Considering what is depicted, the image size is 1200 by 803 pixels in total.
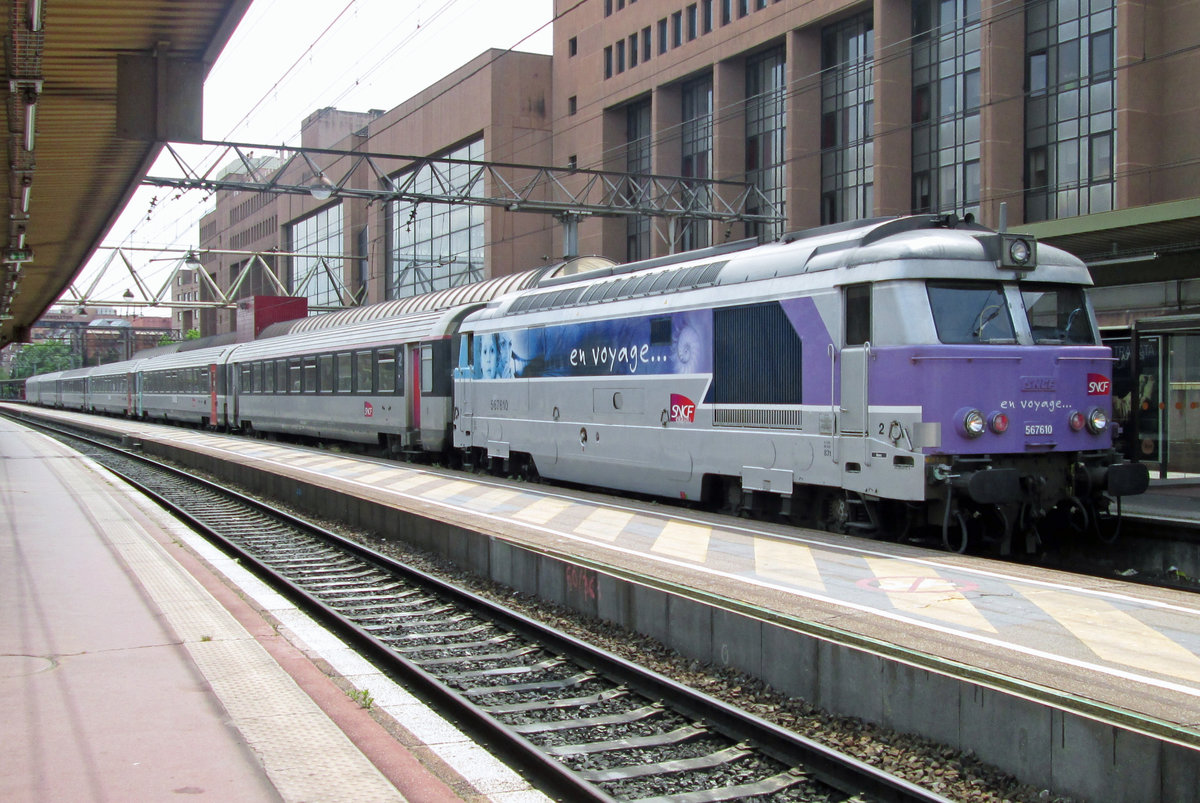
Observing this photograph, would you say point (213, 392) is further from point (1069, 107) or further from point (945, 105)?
point (1069, 107)

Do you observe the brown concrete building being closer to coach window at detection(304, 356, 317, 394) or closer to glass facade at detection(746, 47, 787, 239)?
coach window at detection(304, 356, 317, 394)

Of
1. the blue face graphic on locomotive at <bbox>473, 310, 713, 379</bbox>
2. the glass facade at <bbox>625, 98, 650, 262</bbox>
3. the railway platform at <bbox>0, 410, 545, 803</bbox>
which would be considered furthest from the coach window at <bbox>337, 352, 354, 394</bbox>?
the glass facade at <bbox>625, 98, 650, 262</bbox>

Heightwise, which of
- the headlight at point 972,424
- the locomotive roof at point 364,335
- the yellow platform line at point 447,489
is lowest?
the yellow platform line at point 447,489

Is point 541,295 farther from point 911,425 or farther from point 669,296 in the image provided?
point 911,425

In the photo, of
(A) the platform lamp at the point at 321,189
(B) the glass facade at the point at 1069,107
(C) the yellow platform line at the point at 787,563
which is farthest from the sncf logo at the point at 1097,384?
(B) the glass facade at the point at 1069,107

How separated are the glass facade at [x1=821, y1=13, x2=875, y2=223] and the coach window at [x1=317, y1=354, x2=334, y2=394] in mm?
17757

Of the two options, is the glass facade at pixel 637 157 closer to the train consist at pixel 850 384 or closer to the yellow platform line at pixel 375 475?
the yellow platform line at pixel 375 475

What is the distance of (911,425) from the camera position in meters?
10.4

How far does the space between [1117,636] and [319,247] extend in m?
73.2

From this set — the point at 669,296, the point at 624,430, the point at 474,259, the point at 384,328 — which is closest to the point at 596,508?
the point at 624,430

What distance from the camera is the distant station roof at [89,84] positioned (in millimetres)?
9516

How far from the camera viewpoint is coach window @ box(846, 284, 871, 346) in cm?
1095

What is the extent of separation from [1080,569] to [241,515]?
43.8 ft

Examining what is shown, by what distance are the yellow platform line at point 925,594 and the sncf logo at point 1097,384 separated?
3.28 metres
